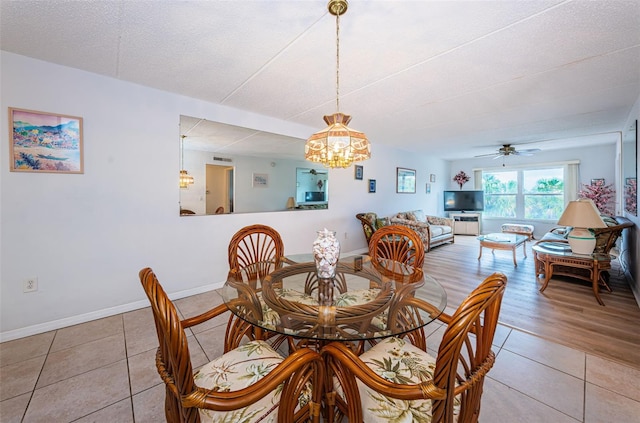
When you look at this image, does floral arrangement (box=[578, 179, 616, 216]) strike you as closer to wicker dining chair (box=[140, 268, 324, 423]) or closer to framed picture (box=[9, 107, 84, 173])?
wicker dining chair (box=[140, 268, 324, 423])

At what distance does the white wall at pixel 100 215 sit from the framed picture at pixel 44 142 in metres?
0.05

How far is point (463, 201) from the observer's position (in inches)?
288

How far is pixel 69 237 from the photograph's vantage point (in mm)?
2227

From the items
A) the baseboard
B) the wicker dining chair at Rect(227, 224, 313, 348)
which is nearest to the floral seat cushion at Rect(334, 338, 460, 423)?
the wicker dining chair at Rect(227, 224, 313, 348)

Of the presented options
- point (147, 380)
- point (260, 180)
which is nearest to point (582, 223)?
point (260, 180)

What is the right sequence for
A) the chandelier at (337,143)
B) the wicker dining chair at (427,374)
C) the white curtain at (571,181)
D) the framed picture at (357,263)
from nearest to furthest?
the wicker dining chair at (427,374) → the chandelier at (337,143) → the framed picture at (357,263) → the white curtain at (571,181)

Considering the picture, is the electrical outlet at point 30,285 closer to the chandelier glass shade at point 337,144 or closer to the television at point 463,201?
the chandelier glass shade at point 337,144

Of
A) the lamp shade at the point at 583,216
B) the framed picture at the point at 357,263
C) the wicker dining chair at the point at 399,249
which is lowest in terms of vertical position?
the framed picture at the point at 357,263

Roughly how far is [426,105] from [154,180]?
336 centimetres

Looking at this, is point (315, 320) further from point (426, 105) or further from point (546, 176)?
point (546, 176)

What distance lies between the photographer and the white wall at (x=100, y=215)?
2.02 metres

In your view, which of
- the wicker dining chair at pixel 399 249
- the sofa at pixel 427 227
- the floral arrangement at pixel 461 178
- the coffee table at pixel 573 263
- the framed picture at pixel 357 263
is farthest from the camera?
the floral arrangement at pixel 461 178

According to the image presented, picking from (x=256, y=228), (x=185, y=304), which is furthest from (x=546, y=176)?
(x=185, y=304)

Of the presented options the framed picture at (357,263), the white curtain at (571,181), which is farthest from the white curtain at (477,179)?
the framed picture at (357,263)
